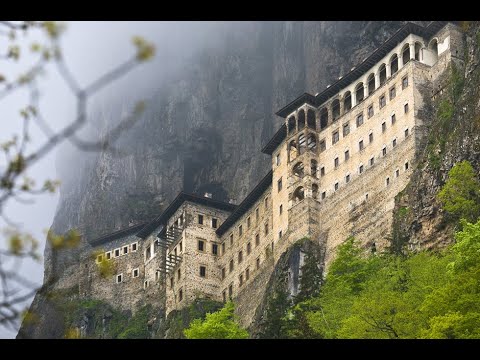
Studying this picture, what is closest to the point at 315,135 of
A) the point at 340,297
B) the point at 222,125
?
the point at 340,297

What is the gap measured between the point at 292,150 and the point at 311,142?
6.25ft

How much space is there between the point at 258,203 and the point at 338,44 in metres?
18.3

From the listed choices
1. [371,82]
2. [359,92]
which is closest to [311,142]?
[359,92]

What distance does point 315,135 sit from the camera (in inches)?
2876

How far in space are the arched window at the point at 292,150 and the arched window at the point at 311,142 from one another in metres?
1.19

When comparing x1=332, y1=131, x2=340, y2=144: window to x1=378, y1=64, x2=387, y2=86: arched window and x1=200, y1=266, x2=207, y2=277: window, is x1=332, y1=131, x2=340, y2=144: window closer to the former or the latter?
x1=378, y1=64, x2=387, y2=86: arched window

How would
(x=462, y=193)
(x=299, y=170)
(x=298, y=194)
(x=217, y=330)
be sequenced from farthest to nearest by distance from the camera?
1. (x=299, y=170)
2. (x=298, y=194)
3. (x=217, y=330)
4. (x=462, y=193)

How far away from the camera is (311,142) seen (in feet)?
239

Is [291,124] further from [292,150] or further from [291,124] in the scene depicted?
[292,150]
